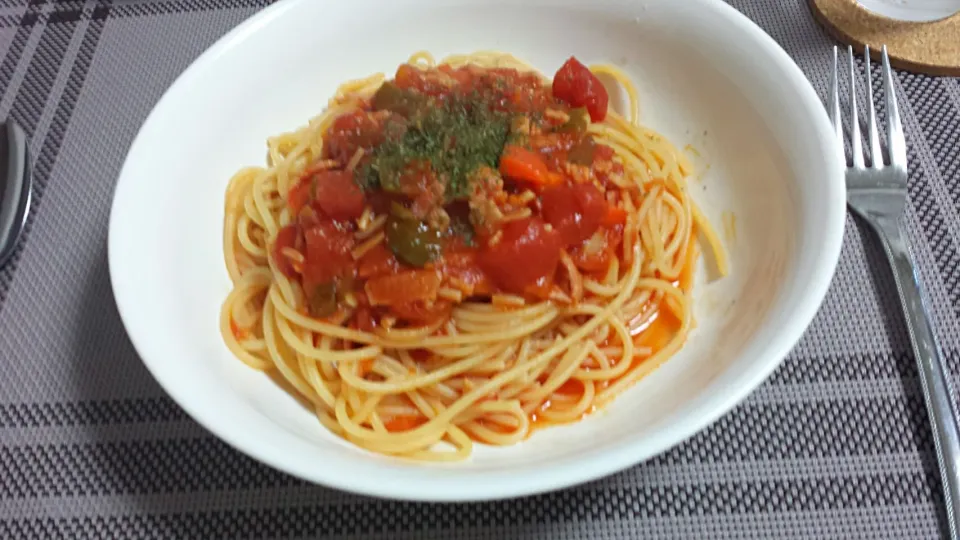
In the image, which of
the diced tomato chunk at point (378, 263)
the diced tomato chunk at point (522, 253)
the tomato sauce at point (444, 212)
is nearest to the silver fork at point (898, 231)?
the tomato sauce at point (444, 212)

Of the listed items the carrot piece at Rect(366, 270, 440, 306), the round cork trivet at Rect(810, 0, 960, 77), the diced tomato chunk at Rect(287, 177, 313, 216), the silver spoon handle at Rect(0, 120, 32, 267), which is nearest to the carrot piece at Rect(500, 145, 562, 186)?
the carrot piece at Rect(366, 270, 440, 306)

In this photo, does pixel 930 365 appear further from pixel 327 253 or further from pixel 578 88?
pixel 327 253

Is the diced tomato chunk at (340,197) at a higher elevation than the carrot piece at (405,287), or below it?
higher

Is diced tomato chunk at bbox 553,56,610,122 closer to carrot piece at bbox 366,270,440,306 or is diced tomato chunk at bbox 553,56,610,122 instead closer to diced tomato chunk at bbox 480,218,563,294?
diced tomato chunk at bbox 480,218,563,294

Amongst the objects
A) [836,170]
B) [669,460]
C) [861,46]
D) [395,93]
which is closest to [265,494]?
[669,460]

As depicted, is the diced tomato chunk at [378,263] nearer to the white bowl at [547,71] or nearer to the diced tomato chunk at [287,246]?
the diced tomato chunk at [287,246]

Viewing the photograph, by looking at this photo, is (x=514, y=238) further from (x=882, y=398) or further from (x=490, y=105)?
(x=882, y=398)

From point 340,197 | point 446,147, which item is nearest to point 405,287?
point 340,197
